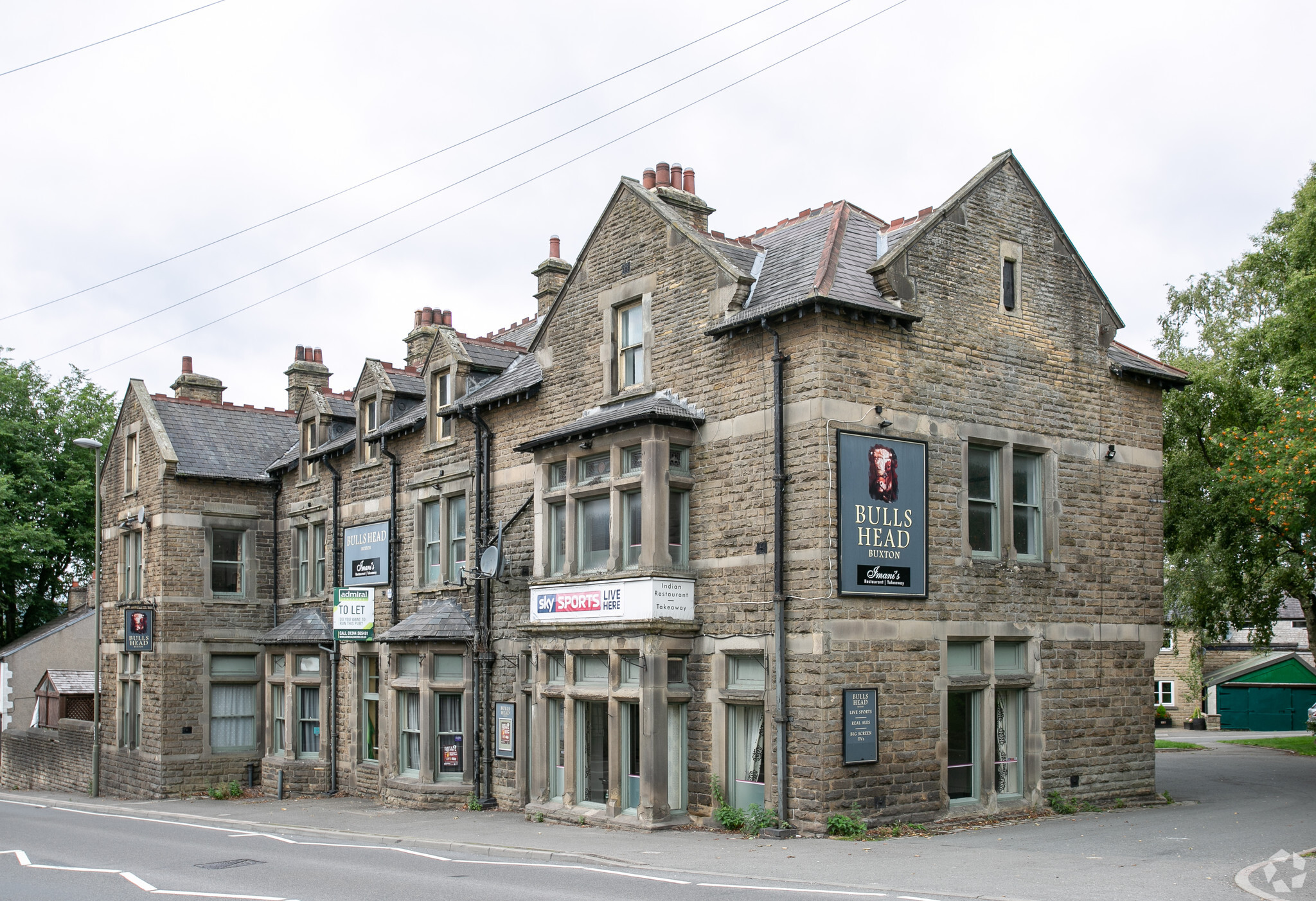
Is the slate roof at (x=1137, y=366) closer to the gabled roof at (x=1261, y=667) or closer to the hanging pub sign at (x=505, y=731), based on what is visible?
the hanging pub sign at (x=505, y=731)

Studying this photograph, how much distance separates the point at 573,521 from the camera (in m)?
20.8

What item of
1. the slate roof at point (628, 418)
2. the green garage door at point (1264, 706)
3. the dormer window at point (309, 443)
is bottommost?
the green garage door at point (1264, 706)

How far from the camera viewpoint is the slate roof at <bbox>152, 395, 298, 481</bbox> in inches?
1313

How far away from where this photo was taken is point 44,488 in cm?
4822

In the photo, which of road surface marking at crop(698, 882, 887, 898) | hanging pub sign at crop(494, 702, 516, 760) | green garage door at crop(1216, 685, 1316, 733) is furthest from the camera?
green garage door at crop(1216, 685, 1316, 733)

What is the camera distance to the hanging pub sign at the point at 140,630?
32.2 m

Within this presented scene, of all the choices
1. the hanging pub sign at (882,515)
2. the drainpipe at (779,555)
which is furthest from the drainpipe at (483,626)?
the hanging pub sign at (882,515)

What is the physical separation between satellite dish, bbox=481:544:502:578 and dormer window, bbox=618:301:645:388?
4236 millimetres

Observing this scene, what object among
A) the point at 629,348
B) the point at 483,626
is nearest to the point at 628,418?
the point at 629,348

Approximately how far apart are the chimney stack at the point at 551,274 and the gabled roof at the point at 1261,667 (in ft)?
122

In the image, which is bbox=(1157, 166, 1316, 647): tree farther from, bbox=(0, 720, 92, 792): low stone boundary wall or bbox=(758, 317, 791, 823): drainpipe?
bbox=(0, 720, 92, 792): low stone boundary wall

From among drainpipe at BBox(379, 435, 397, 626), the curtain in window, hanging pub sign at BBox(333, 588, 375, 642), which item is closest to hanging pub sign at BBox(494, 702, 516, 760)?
drainpipe at BBox(379, 435, 397, 626)

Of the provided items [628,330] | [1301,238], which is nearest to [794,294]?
[628,330]

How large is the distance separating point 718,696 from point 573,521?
159 inches
